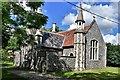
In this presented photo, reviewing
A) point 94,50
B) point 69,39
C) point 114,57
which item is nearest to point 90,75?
point 94,50

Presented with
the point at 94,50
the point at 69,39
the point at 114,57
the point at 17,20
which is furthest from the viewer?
the point at 114,57

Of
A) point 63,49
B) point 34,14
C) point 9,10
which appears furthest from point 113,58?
point 9,10

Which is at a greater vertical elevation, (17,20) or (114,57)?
(17,20)

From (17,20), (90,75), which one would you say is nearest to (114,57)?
(90,75)

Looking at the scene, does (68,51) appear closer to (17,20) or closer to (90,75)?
(90,75)

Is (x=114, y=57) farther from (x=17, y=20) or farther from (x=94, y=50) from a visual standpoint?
(x=17, y=20)

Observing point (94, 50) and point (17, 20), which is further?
point (94, 50)

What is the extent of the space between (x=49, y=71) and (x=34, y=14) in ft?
35.2

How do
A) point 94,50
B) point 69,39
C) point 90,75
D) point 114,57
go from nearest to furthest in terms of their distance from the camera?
point 90,75 < point 94,50 < point 69,39 < point 114,57

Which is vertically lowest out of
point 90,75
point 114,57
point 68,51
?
point 90,75

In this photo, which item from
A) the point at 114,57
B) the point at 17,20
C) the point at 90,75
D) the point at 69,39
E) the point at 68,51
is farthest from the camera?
the point at 114,57

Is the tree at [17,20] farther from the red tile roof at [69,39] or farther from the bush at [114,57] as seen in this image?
the bush at [114,57]

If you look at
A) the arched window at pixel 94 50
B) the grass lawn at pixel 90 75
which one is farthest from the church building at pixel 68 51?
the grass lawn at pixel 90 75

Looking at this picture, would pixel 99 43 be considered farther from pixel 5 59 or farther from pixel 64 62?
pixel 5 59
